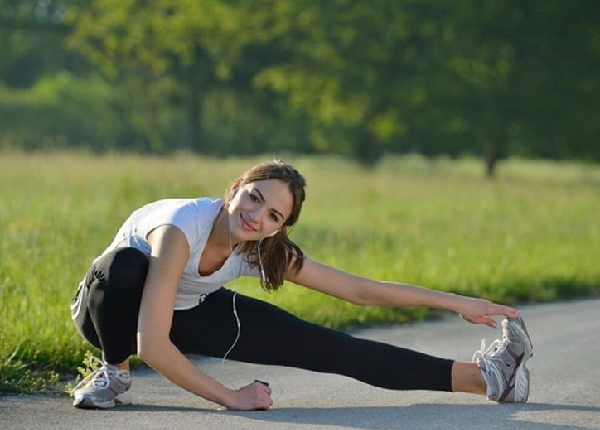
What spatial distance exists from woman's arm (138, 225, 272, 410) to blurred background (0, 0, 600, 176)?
26.7m

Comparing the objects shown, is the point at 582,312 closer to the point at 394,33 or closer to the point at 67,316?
the point at 67,316

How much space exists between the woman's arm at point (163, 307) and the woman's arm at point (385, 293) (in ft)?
2.12

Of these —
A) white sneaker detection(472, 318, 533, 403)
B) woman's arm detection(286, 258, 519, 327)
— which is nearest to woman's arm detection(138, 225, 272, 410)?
woman's arm detection(286, 258, 519, 327)

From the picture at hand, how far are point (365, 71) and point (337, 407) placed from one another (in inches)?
1348

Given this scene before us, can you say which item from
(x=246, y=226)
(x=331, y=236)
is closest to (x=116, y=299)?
(x=246, y=226)

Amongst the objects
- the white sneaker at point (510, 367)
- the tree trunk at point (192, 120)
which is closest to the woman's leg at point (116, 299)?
the white sneaker at point (510, 367)

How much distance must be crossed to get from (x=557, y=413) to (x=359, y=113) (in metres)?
36.8

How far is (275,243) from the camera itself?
5895mm

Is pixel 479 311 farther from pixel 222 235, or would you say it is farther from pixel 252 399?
pixel 222 235

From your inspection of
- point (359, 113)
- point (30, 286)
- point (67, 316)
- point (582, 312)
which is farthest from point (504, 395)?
point (359, 113)

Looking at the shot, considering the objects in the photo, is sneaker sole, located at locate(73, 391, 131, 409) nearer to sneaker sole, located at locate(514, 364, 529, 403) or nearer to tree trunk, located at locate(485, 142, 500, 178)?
sneaker sole, located at locate(514, 364, 529, 403)

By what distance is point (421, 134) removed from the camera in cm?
4478

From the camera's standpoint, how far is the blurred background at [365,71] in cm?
3866

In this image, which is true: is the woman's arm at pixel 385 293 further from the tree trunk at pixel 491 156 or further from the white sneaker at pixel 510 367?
the tree trunk at pixel 491 156
